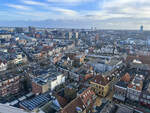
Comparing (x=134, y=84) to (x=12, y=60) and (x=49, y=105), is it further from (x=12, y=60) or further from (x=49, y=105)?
(x=12, y=60)

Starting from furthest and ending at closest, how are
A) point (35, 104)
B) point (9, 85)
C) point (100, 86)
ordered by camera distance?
1. point (9, 85)
2. point (100, 86)
3. point (35, 104)

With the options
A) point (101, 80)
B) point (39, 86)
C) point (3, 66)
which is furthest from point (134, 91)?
point (3, 66)

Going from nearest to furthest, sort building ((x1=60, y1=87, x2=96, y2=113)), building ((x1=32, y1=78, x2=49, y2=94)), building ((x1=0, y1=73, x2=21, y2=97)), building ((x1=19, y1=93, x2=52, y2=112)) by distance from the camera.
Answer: building ((x1=60, y1=87, x2=96, y2=113)) < building ((x1=19, y1=93, x2=52, y2=112)) < building ((x1=32, y1=78, x2=49, y2=94)) < building ((x1=0, y1=73, x2=21, y2=97))

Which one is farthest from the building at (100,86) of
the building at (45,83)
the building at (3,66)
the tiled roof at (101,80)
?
the building at (3,66)

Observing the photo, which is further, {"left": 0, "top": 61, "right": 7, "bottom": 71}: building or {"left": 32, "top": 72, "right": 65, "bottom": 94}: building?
{"left": 0, "top": 61, "right": 7, "bottom": 71}: building

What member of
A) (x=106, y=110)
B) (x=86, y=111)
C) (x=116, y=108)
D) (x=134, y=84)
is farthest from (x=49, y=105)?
(x=134, y=84)

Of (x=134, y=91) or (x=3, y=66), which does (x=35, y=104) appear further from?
(x=3, y=66)

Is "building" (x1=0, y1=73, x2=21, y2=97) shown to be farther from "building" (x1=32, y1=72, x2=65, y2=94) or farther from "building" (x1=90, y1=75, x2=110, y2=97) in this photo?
"building" (x1=90, y1=75, x2=110, y2=97)

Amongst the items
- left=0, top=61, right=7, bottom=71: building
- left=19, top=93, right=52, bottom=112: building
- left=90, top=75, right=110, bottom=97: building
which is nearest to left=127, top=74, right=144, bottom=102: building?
left=90, top=75, right=110, bottom=97: building

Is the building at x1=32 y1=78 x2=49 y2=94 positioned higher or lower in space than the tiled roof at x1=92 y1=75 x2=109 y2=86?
lower

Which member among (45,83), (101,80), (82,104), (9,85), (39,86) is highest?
(101,80)

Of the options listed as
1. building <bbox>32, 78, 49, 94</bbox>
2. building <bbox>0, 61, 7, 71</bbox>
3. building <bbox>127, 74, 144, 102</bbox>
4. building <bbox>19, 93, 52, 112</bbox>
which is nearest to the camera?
building <bbox>19, 93, 52, 112</bbox>
